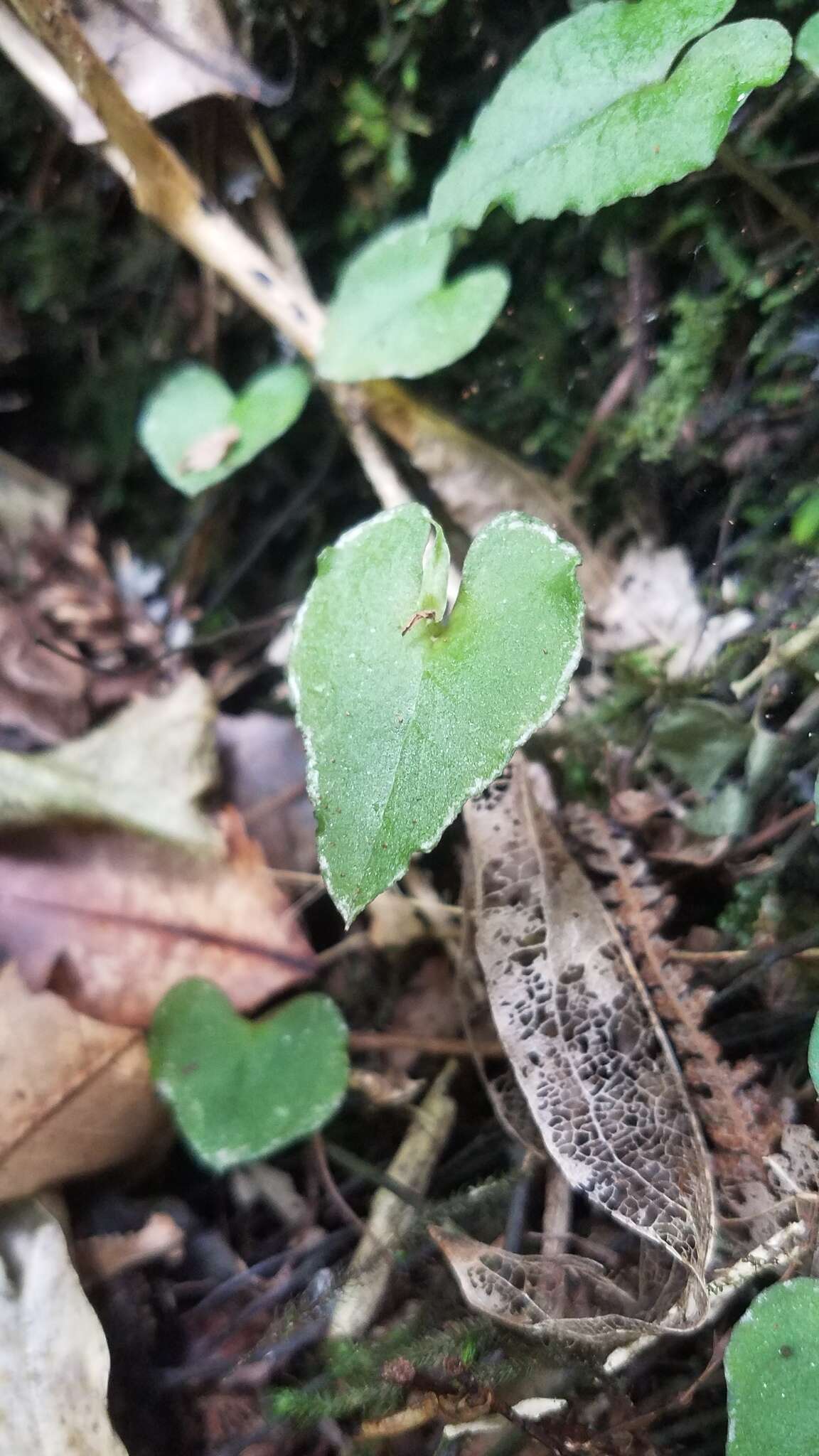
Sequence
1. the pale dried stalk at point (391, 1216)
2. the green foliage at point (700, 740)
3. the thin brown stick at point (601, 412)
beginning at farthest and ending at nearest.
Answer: the thin brown stick at point (601, 412) → the green foliage at point (700, 740) → the pale dried stalk at point (391, 1216)

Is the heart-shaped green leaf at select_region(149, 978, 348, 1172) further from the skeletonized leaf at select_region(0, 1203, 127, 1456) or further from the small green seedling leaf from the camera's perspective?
the small green seedling leaf

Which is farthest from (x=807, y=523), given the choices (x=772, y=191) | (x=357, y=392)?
(x=357, y=392)

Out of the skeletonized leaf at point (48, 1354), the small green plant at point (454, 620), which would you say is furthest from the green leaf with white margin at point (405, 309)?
the skeletonized leaf at point (48, 1354)

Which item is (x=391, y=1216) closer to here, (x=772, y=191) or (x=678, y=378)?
(x=678, y=378)

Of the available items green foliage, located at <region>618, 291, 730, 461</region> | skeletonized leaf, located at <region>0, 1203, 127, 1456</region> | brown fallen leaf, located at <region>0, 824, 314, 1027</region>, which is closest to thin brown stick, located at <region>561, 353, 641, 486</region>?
green foliage, located at <region>618, 291, 730, 461</region>

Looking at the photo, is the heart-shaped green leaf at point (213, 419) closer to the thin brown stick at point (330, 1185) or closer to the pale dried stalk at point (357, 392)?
the pale dried stalk at point (357, 392)

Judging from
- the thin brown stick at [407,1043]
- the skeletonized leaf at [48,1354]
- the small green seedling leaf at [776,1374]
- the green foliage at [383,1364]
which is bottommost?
the thin brown stick at [407,1043]
